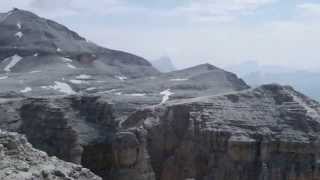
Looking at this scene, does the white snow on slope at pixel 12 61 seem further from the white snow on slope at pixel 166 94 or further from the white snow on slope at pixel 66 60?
the white snow on slope at pixel 166 94

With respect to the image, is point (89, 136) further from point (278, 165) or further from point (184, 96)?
point (184, 96)

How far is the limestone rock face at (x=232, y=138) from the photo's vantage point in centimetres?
8394

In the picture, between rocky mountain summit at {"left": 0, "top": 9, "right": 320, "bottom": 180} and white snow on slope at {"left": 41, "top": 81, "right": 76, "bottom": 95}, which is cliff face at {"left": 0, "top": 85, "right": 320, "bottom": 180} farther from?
white snow on slope at {"left": 41, "top": 81, "right": 76, "bottom": 95}

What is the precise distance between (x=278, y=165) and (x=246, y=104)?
31.4 feet

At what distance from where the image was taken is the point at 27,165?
36844 mm

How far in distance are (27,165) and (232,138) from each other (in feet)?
164

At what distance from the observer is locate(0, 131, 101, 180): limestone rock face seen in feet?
117

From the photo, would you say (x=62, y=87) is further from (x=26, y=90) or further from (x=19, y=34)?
(x=19, y=34)

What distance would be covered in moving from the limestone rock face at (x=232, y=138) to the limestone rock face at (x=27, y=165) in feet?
152

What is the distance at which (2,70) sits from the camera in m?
148

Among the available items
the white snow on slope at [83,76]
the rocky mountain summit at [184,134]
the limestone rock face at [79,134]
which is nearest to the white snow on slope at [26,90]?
the white snow on slope at [83,76]

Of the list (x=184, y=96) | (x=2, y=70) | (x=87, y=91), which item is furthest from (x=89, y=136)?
(x=2, y=70)

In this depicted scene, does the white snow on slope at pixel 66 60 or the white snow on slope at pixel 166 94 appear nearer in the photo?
the white snow on slope at pixel 166 94

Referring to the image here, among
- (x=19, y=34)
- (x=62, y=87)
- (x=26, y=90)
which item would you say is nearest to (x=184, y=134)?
(x=26, y=90)
